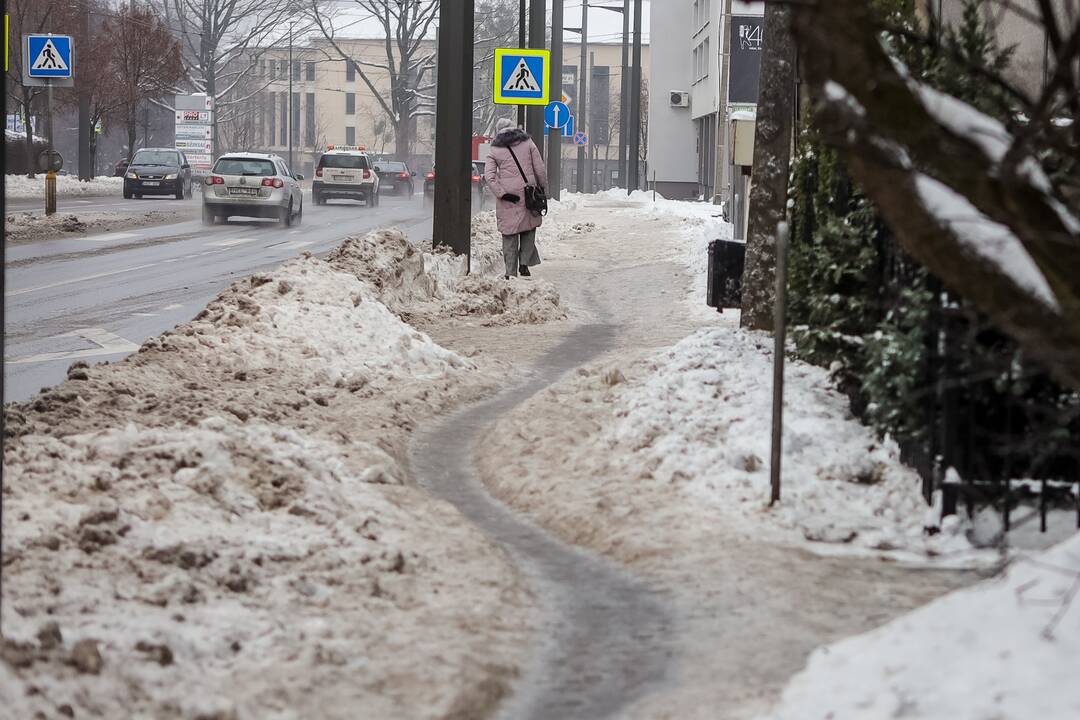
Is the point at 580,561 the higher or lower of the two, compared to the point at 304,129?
lower

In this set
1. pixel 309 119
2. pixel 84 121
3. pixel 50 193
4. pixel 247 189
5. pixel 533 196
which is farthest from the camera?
pixel 309 119

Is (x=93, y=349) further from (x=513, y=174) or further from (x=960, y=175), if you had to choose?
(x=960, y=175)

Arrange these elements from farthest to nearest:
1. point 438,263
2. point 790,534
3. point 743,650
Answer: point 438,263 < point 790,534 < point 743,650

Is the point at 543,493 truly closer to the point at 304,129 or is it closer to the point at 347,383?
the point at 347,383

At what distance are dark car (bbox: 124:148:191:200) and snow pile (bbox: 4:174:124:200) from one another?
6.33 ft

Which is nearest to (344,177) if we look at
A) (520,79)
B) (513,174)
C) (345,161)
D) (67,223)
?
(345,161)

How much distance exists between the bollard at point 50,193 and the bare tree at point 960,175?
1055 inches

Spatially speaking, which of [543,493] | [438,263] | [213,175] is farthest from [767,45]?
[213,175]

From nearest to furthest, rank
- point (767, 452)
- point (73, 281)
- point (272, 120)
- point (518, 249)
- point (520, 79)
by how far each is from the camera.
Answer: point (767, 452)
point (518, 249)
point (73, 281)
point (520, 79)
point (272, 120)

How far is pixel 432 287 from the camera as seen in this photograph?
15.5 m

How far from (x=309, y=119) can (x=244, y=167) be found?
9346 centimetres

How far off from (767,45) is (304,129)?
11731 centimetres

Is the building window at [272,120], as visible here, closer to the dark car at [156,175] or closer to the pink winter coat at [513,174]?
the dark car at [156,175]

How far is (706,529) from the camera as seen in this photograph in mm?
6473
